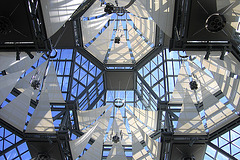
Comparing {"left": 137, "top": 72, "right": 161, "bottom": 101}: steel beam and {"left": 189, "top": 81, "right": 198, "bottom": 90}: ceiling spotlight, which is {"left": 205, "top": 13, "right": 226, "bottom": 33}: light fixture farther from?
{"left": 137, "top": 72, "right": 161, "bottom": 101}: steel beam

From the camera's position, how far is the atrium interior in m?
11.8

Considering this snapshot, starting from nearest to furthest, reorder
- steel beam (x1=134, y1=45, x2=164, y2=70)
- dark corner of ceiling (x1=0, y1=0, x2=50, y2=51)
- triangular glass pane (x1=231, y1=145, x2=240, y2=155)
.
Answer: dark corner of ceiling (x1=0, y1=0, x2=50, y2=51) → triangular glass pane (x1=231, y1=145, x2=240, y2=155) → steel beam (x1=134, y1=45, x2=164, y2=70)

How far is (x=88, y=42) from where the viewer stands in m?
22.4

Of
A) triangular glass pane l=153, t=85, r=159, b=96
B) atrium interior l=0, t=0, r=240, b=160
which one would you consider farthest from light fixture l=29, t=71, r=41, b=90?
triangular glass pane l=153, t=85, r=159, b=96

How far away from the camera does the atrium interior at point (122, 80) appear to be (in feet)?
38.8

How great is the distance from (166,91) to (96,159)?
9.13 meters

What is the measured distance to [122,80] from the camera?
2664 cm

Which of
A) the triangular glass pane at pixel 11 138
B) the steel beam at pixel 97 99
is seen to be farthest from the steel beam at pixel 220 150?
the triangular glass pane at pixel 11 138

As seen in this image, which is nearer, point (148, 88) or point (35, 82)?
point (35, 82)

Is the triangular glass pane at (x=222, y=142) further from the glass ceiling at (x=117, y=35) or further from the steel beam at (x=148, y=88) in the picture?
the glass ceiling at (x=117, y=35)

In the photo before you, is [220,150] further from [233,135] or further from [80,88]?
[80,88]

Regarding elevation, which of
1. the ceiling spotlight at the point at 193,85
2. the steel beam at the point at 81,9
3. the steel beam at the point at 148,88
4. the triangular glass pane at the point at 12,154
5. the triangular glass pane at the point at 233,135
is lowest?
the triangular glass pane at the point at 12,154

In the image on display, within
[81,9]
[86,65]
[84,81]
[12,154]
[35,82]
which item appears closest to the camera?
[35,82]

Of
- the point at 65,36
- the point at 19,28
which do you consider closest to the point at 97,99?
the point at 65,36
